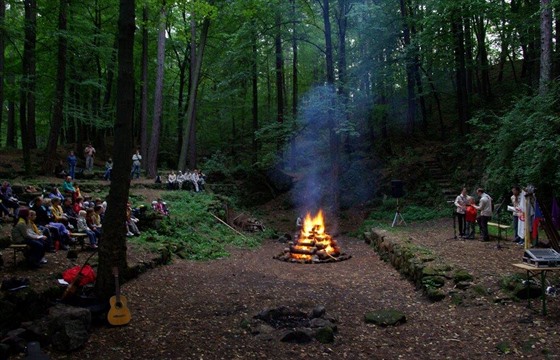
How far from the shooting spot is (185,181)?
20484 millimetres

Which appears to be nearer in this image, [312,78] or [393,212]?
[393,212]

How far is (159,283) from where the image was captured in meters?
8.77

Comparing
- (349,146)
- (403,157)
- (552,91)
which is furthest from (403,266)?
(349,146)

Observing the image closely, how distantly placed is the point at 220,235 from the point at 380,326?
9.59m

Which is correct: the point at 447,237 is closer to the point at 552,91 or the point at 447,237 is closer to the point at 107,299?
the point at 552,91

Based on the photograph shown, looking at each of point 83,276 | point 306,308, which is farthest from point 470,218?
point 83,276

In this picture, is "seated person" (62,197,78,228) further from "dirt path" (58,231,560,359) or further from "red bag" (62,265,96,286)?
"red bag" (62,265,96,286)

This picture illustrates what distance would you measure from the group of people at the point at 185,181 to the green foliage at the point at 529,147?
13452 mm

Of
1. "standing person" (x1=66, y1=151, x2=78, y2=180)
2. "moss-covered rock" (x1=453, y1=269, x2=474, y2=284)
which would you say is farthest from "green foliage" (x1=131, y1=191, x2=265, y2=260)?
"moss-covered rock" (x1=453, y1=269, x2=474, y2=284)

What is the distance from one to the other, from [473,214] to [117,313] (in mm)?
10324

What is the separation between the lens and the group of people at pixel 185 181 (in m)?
19.9

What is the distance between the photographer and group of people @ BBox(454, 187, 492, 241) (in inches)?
456

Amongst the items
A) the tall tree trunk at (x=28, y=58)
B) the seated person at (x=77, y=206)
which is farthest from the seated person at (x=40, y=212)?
the tall tree trunk at (x=28, y=58)

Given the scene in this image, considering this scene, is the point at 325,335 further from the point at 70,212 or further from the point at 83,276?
the point at 70,212
